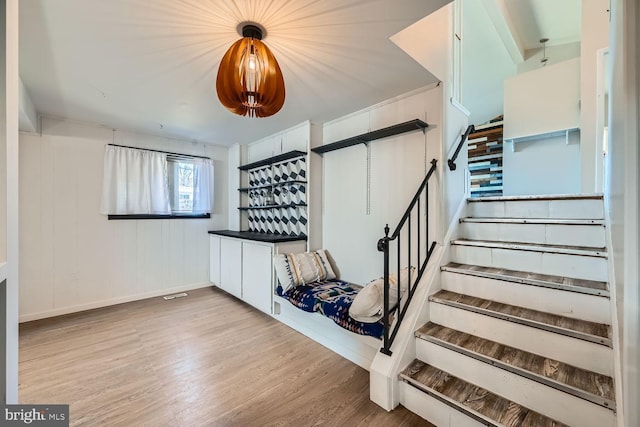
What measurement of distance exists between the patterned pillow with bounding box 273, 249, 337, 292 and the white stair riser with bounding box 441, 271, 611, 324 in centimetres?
128

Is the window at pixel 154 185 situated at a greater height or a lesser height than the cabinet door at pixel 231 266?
greater

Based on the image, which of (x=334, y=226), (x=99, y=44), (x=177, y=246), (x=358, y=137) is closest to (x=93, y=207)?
(x=177, y=246)

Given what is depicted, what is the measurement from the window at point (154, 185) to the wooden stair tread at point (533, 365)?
362cm

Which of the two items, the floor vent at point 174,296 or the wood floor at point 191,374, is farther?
the floor vent at point 174,296

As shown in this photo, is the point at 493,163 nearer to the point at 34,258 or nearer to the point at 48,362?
the point at 48,362

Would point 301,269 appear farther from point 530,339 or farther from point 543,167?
point 543,167

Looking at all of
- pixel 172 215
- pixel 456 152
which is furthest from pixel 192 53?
pixel 172 215

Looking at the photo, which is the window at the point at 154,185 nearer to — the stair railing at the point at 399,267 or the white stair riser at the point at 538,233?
the stair railing at the point at 399,267

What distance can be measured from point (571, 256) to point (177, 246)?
4.41 m

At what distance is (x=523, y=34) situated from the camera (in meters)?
3.89

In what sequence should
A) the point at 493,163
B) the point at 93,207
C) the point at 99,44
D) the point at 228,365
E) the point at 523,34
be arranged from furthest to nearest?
the point at 493,163 → the point at 523,34 → the point at 93,207 → the point at 228,365 → the point at 99,44

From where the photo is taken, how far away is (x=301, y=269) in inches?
110

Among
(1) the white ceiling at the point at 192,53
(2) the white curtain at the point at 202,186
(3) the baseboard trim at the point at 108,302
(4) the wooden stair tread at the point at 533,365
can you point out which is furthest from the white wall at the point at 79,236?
(4) the wooden stair tread at the point at 533,365

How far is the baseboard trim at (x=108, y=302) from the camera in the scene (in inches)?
117
